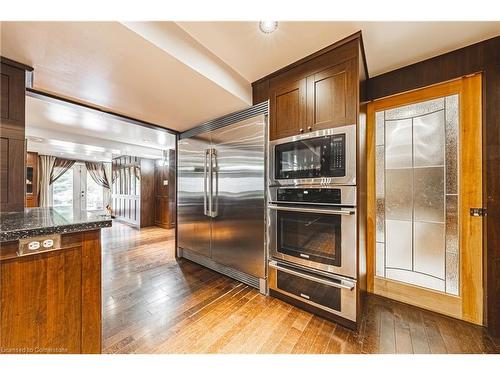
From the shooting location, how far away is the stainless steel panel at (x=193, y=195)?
2.94 m

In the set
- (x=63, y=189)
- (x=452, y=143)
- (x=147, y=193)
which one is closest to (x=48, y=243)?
(x=452, y=143)

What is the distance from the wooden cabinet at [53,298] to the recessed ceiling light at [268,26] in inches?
69.0

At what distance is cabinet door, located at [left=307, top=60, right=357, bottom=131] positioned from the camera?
5.28 ft

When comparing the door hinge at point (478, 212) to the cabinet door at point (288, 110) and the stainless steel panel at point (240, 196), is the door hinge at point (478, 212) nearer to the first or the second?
the cabinet door at point (288, 110)

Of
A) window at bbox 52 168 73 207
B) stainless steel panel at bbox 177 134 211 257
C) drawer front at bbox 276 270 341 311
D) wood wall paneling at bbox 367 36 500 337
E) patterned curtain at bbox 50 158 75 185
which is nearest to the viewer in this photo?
wood wall paneling at bbox 367 36 500 337

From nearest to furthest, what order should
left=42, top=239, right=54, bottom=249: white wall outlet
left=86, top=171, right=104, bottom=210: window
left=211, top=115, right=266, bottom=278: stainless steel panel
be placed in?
1. left=42, top=239, right=54, bottom=249: white wall outlet
2. left=211, top=115, right=266, bottom=278: stainless steel panel
3. left=86, top=171, right=104, bottom=210: window

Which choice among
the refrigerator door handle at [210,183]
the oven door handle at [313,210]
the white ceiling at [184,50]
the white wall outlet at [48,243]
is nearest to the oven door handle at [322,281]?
the oven door handle at [313,210]

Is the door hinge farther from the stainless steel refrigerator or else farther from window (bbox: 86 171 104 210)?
window (bbox: 86 171 104 210)

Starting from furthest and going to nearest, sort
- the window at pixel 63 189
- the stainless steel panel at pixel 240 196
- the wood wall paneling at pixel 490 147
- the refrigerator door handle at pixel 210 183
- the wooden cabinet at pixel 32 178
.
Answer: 1. the window at pixel 63 189
2. the wooden cabinet at pixel 32 178
3. the refrigerator door handle at pixel 210 183
4. the stainless steel panel at pixel 240 196
5. the wood wall paneling at pixel 490 147

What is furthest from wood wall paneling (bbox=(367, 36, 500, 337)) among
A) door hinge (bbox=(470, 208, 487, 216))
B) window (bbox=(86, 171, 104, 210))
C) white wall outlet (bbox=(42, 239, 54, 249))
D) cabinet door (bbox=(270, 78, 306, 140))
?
window (bbox=(86, 171, 104, 210))

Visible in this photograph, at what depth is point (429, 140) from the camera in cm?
196

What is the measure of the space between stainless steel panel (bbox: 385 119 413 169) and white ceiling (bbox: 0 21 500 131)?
583mm

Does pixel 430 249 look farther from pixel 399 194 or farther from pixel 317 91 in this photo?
pixel 317 91
